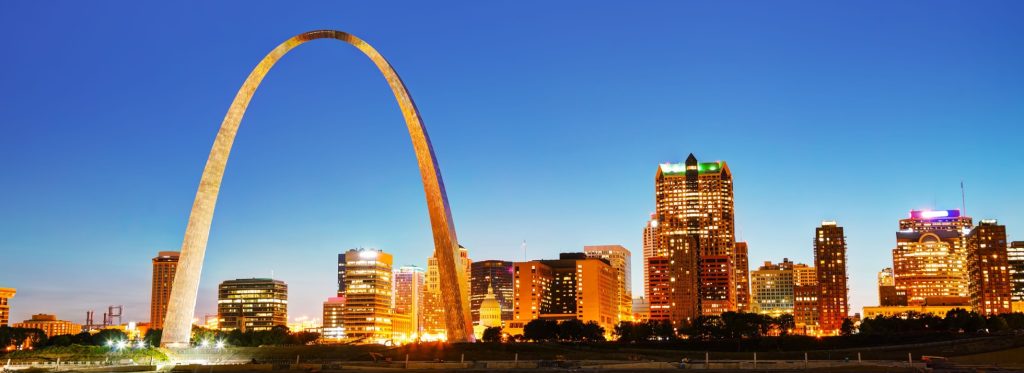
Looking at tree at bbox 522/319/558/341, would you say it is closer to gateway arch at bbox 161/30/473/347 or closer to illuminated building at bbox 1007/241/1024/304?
gateway arch at bbox 161/30/473/347

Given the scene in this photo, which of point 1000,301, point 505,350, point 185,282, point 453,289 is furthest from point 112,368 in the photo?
point 1000,301

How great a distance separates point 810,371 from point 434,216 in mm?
22013

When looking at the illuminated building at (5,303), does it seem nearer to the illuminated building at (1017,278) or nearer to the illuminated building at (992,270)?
the illuminated building at (992,270)

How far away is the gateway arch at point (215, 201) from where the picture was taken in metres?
A: 50.3

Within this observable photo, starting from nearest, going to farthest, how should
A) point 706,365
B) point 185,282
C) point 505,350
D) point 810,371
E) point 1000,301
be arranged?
point 810,371, point 706,365, point 185,282, point 505,350, point 1000,301

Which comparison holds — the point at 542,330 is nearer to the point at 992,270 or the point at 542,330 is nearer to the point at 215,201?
the point at 215,201

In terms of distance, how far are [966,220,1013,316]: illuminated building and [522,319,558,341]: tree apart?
104 m

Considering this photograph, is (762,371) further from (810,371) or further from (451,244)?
(451,244)

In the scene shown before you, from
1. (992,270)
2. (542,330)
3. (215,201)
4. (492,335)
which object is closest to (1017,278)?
(992,270)

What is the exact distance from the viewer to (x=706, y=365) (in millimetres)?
45094

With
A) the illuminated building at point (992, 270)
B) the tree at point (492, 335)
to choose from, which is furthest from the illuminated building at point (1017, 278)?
the tree at point (492, 335)

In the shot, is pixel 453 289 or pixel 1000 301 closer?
pixel 453 289

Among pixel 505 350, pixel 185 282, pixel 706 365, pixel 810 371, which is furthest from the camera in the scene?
pixel 505 350

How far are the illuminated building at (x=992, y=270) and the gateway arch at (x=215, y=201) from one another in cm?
17056
